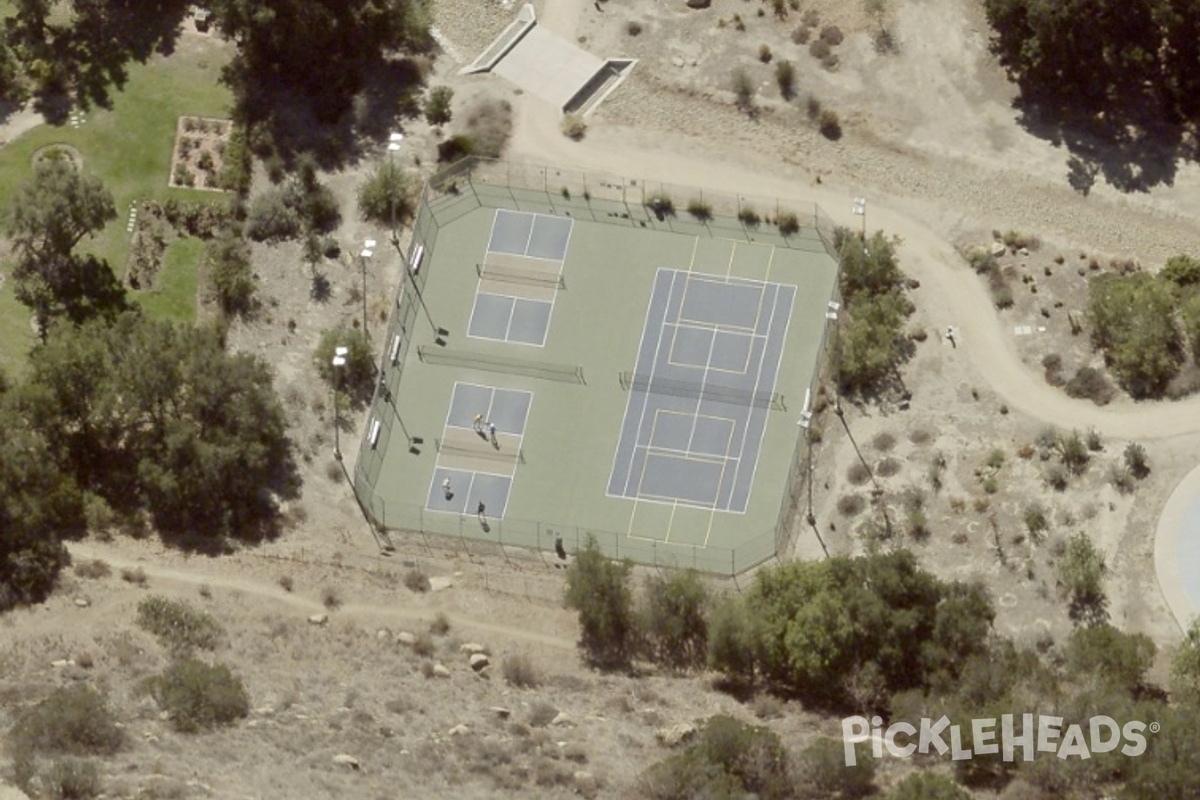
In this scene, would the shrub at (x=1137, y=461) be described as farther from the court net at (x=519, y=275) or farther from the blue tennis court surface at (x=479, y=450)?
the court net at (x=519, y=275)

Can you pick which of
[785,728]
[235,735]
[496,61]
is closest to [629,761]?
[785,728]

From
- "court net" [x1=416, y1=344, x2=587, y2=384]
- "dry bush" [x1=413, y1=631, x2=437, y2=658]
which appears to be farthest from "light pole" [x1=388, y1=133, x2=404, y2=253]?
"dry bush" [x1=413, y1=631, x2=437, y2=658]

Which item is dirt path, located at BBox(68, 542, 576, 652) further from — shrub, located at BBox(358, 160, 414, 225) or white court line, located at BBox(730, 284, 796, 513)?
shrub, located at BBox(358, 160, 414, 225)

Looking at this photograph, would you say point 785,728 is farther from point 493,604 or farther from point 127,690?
point 127,690

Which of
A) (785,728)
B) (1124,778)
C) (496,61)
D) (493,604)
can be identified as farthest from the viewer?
(496,61)

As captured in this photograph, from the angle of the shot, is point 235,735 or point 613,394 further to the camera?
point 613,394

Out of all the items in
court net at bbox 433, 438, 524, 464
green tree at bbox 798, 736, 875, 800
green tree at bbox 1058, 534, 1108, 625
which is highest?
green tree at bbox 1058, 534, 1108, 625

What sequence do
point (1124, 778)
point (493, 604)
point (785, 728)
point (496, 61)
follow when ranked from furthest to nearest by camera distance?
point (496, 61) < point (493, 604) < point (785, 728) < point (1124, 778)
